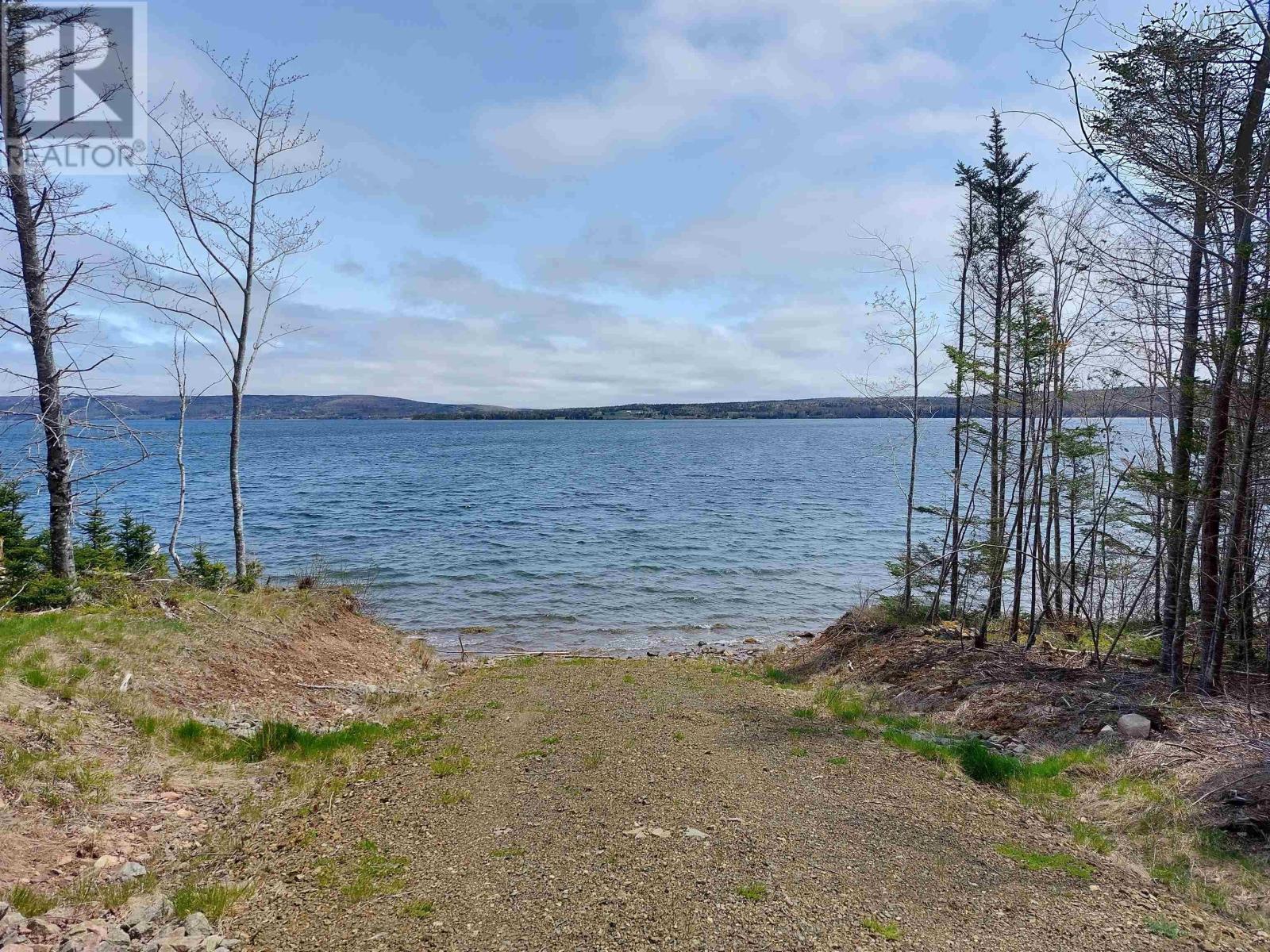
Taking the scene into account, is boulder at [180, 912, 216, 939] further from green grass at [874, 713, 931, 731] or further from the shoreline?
green grass at [874, 713, 931, 731]

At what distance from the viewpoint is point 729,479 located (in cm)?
5403

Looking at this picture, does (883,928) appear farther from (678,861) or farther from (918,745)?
(918,745)

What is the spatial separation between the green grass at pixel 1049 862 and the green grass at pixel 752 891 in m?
2.22

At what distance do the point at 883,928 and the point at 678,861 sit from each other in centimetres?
153

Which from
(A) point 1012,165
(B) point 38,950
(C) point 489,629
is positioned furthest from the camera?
(C) point 489,629

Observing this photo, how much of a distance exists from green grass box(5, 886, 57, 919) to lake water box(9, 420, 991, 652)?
24.5 feet

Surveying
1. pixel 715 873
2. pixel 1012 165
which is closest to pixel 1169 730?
pixel 715 873

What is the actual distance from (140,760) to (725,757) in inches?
237

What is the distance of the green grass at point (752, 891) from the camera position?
4.66 meters

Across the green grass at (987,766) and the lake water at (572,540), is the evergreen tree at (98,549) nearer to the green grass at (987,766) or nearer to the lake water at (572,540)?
Answer: the lake water at (572,540)

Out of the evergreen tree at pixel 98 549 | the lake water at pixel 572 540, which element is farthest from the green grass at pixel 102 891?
the evergreen tree at pixel 98 549

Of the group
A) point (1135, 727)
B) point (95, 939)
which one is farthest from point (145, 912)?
point (1135, 727)

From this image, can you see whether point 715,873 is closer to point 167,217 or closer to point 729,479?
point 167,217

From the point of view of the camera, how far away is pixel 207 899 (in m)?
4.48
